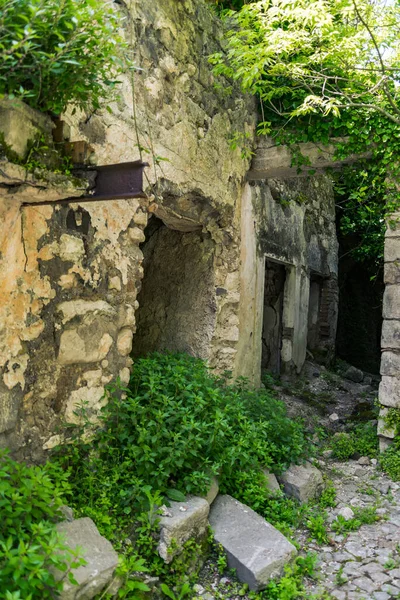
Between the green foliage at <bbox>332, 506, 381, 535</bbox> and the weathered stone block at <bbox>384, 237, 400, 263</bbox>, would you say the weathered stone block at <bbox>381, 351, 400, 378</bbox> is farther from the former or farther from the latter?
the green foliage at <bbox>332, 506, 381, 535</bbox>

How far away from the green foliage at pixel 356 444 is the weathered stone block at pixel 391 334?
0.90m

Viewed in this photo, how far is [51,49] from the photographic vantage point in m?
1.80

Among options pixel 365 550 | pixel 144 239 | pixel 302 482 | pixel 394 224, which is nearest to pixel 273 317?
pixel 394 224

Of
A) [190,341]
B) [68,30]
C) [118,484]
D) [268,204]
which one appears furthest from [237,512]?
[268,204]

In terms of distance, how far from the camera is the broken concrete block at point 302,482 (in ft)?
12.0

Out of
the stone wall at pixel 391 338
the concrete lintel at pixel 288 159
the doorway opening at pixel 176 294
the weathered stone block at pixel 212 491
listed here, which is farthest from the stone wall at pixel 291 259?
the weathered stone block at pixel 212 491

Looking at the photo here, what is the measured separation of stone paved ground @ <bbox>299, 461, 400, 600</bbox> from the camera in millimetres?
2693

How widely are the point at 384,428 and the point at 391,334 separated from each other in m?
0.83

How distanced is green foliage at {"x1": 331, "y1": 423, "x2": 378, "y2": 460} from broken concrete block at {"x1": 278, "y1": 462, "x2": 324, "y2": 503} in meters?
0.73

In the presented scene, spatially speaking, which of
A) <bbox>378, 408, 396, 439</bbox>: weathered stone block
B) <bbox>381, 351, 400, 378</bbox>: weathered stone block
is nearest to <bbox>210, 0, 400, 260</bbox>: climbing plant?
<bbox>381, 351, 400, 378</bbox>: weathered stone block

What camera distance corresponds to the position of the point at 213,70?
13.7 feet

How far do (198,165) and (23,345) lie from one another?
7.53 ft

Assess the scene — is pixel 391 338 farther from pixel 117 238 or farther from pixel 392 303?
pixel 117 238

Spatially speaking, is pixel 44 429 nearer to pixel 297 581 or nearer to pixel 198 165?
pixel 297 581
